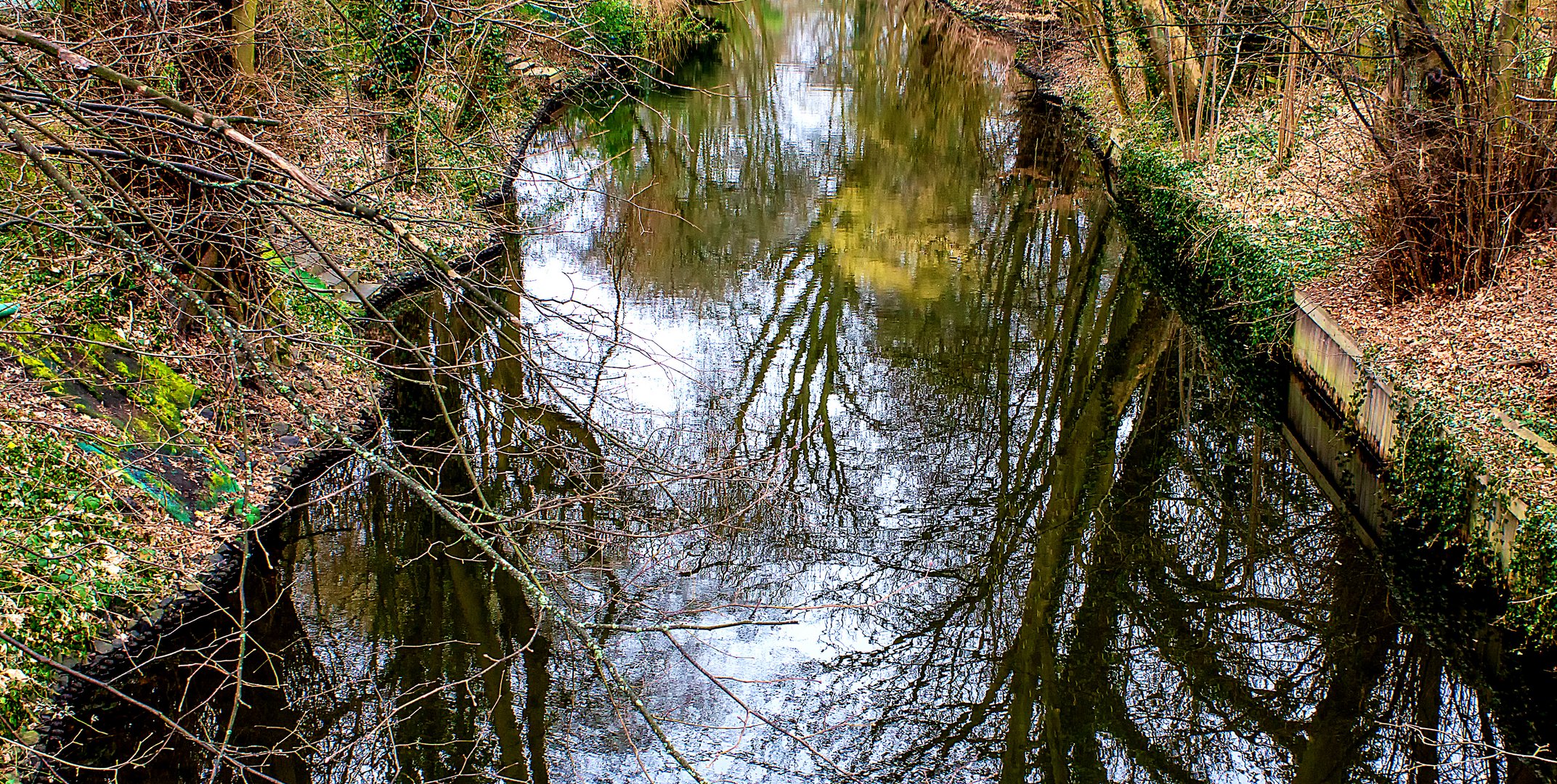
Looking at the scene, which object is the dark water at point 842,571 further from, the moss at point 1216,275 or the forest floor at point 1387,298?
the forest floor at point 1387,298

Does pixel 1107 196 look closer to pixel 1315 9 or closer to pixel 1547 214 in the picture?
pixel 1315 9

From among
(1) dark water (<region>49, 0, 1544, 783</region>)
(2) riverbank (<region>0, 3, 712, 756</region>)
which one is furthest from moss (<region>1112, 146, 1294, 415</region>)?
Answer: (2) riverbank (<region>0, 3, 712, 756</region>)

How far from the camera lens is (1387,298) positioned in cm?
870

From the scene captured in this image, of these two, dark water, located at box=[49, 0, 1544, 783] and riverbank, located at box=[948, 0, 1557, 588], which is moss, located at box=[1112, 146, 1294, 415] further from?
dark water, located at box=[49, 0, 1544, 783]

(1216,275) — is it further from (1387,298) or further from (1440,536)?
(1440,536)

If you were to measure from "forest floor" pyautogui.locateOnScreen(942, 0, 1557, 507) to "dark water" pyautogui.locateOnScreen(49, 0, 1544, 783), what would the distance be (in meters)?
1.13

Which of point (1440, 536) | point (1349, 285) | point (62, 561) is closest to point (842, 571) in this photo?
point (1440, 536)

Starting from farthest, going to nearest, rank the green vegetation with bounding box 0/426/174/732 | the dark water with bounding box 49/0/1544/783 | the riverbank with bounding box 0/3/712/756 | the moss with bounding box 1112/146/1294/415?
the moss with bounding box 1112/146/1294/415
the dark water with bounding box 49/0/1544/783
the green vegetation with bounding box 0/426/174/732
the riverbank with bounding box 0/3/712/756

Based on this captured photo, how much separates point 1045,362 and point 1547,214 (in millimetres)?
4140

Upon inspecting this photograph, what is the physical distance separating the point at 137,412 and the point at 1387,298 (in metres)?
8.92

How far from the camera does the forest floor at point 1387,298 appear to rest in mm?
6547

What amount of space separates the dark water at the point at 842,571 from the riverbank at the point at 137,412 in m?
0.48

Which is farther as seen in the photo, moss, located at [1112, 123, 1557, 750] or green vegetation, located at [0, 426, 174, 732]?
moss, located at [1112, 123, 1557, 750]

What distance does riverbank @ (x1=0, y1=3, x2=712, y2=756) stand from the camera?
4379 mm
